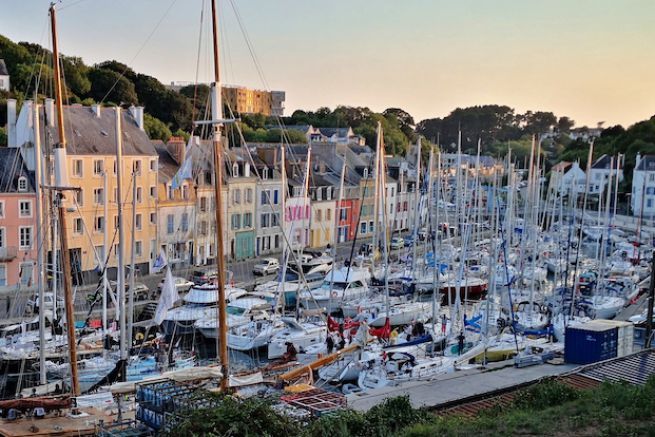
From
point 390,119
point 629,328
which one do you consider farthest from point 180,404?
point 390,119

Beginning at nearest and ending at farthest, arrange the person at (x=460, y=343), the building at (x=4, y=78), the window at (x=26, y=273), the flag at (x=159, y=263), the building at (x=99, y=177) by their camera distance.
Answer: the person at (x=460, y=343), the window at (x=26, y=273), the flag at (x=159, y=263), the building at (x=99, y=177), the building at (x=4, y=78)

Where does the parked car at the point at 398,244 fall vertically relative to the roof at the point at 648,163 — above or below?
below

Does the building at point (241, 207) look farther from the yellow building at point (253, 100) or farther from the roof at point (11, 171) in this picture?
the yellow building at point (253, 100)

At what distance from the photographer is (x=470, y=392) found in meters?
23.4

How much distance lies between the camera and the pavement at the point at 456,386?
22781 millimetres

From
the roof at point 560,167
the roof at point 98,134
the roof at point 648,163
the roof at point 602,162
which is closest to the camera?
the roof at point 98,134

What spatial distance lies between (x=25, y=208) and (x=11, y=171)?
2480mm

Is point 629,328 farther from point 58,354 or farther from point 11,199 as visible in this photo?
point 11,199

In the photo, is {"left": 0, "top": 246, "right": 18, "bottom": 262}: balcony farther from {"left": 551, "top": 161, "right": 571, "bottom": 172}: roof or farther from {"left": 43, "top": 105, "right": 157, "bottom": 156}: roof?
{"left": 551, "top": 161, "right": 571, "bottom": 172}: roof

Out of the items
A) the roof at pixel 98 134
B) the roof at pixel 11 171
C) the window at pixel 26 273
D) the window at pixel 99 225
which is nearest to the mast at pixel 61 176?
the window at pixel 26 273

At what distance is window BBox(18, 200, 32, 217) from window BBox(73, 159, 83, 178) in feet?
12.6

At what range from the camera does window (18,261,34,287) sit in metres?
44.3

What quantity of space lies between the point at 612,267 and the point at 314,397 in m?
44.7

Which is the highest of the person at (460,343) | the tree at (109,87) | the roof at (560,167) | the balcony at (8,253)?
the tree at (109,87)
